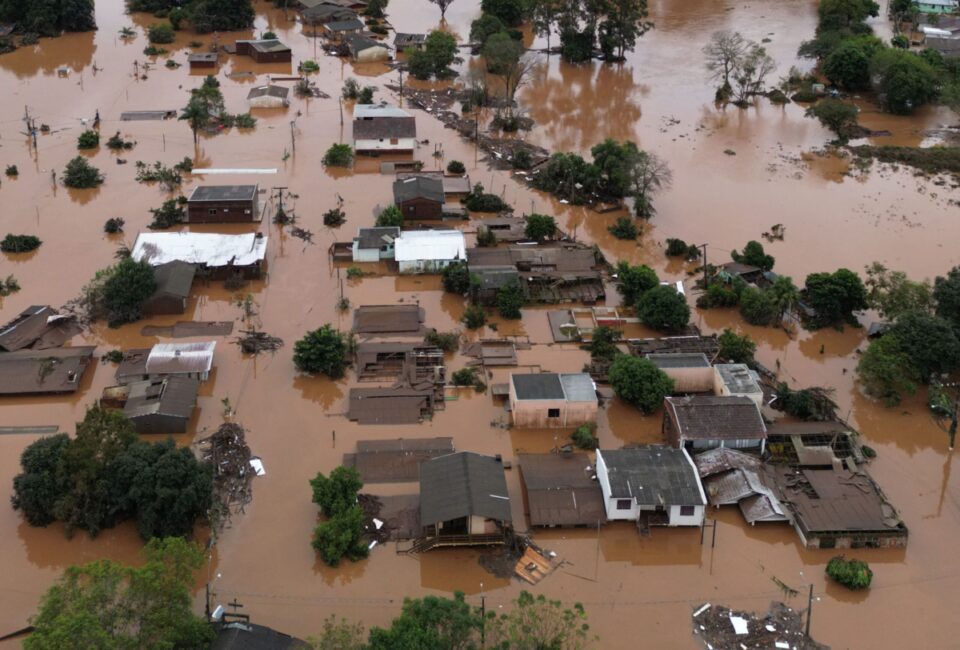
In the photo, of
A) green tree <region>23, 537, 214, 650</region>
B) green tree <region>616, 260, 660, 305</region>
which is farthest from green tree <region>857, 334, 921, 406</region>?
green tree <region>23, 537, 214, 650</region>

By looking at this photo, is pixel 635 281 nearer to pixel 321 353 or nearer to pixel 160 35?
pixel 321 353

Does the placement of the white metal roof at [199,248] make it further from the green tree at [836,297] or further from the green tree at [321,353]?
the green tree at [836,297]

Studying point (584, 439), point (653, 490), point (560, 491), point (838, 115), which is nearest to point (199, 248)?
point (584, 439)

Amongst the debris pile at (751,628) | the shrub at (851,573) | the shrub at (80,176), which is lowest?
the debris pile at (751,628)

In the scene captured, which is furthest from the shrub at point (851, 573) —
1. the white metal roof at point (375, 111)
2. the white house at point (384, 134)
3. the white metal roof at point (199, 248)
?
the white metal roof at point (375, 111)

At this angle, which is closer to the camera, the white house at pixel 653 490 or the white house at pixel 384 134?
the white house at pixel 653 490

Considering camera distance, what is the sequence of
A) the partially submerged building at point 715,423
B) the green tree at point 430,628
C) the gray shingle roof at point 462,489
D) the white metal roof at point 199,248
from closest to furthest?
the green tree at point 430,628 < the gray shingle roof at point 462,489 < the partially submerged building at point 715,423 < the white metal roof at point 199,248
